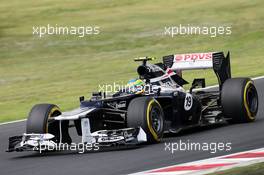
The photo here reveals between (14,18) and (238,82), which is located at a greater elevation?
(14,18)

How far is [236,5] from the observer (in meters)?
39.0

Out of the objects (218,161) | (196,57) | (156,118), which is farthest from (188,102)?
(218,161)

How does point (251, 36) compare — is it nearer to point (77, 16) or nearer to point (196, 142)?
point (77, 16)

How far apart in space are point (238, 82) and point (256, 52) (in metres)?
15.9

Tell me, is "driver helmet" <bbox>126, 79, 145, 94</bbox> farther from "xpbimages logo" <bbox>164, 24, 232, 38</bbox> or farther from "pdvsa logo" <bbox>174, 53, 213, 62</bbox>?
"xpbimages logo" <bbox>164, 24, 232, 38</bbox>

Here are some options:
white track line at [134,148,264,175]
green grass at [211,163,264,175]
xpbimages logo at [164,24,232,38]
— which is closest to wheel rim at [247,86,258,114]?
white track line at [134,148,264,175]

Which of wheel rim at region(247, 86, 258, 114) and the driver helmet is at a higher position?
the driver helmet

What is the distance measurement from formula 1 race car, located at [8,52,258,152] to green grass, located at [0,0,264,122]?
567cm

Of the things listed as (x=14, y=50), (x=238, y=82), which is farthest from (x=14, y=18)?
(x=238, y=82)

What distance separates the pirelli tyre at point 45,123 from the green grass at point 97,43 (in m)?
5.80

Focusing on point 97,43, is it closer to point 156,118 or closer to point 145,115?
point 156,118

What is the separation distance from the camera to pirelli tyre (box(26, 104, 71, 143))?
41.7 feet

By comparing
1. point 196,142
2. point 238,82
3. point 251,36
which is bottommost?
point 196,142

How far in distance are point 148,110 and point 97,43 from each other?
22.3 m
